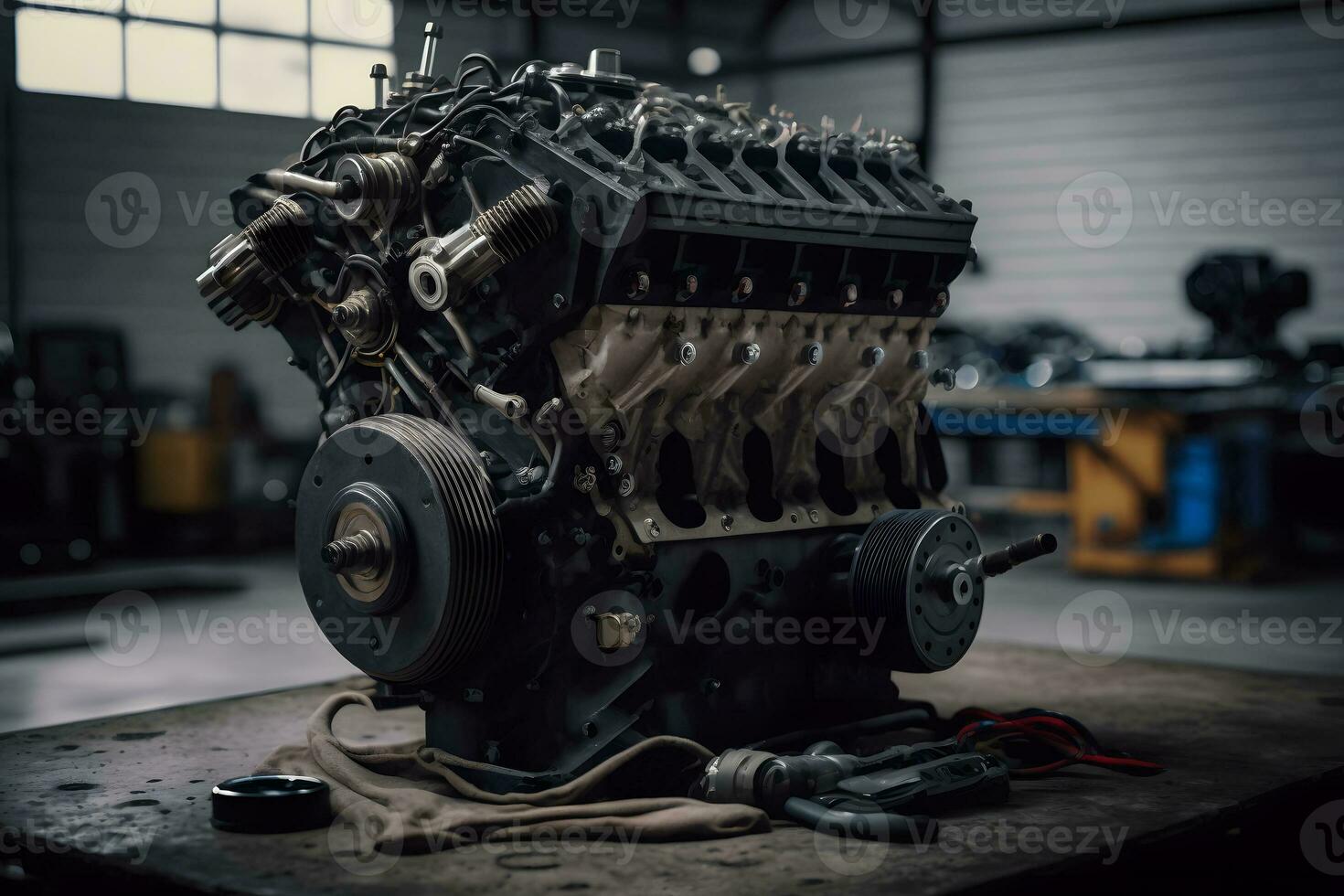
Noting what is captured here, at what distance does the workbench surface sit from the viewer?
302cm
